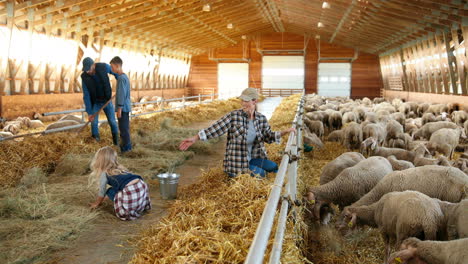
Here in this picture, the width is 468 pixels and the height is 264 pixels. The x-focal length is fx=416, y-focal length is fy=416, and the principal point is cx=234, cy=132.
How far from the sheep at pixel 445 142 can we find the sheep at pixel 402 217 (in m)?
6.79

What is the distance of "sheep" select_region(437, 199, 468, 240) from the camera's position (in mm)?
4359

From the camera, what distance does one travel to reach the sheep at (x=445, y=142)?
11078mm

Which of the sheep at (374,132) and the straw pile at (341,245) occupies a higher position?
the sheep at (374,132)

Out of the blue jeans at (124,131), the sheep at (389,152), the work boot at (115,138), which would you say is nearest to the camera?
the blue jeans at (124,131)

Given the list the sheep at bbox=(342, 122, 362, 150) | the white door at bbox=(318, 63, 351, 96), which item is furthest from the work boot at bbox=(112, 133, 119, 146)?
the white door at bbox=(318, 63, 351, 96)

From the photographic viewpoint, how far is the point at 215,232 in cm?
321

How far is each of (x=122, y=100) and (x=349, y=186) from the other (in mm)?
4589

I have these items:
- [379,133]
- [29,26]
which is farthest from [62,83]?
[379,133]

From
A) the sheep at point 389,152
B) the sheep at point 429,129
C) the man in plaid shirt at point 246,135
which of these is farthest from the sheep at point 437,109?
the man in plaid shirt at point 246,135

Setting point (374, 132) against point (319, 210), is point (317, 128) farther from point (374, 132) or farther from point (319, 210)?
point (319, 210)

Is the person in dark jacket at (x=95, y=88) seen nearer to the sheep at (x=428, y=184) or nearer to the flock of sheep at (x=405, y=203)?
the flock of sheep at (x=405, y=203)

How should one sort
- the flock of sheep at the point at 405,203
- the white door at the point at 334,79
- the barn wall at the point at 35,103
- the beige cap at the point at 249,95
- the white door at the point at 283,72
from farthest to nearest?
the white door at the point at 283,72 < the white door at the point at 334,79 < the barn wall at the point at 35,103 < the beige cap at the point at 249,95 < the flock of sheep at the point at 405,203

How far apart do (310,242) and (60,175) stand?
4.31m

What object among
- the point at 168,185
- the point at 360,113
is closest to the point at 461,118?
the point at 360,113
